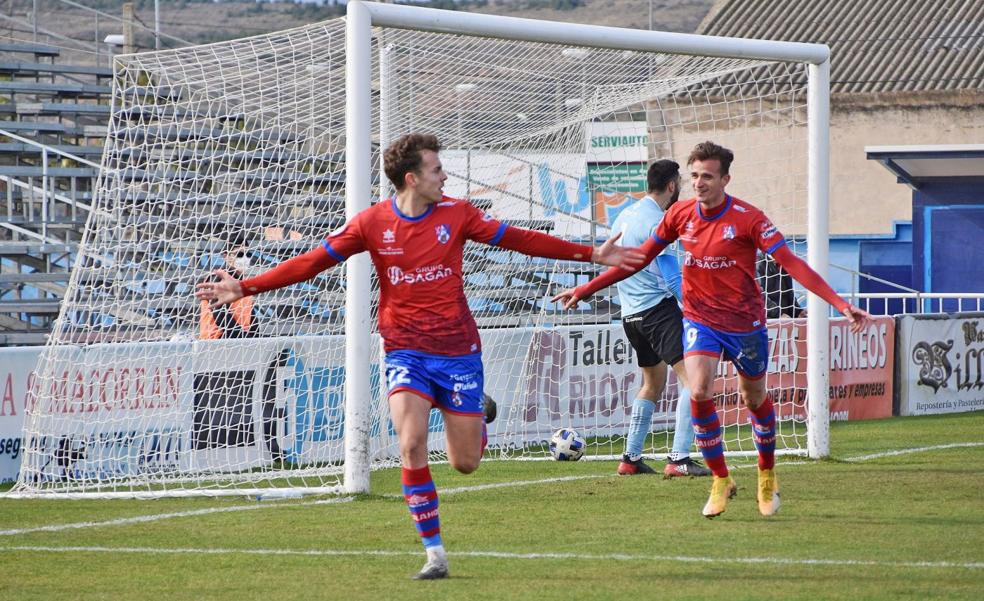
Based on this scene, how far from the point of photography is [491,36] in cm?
1110

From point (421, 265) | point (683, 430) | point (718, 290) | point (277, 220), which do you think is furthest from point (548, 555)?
point (277, 220)

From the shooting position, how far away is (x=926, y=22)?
4031 cm

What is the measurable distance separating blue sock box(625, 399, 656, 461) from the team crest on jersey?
4337 millimetres

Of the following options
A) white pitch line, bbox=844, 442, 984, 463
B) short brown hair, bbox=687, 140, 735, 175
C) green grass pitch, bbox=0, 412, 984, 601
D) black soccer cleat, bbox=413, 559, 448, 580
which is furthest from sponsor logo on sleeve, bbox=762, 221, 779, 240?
white pitch line, bbox=844, 442, 984, 463

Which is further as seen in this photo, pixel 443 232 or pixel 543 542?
pixel 543 542

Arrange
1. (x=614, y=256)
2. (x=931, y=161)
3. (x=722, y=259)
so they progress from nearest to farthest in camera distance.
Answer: (x=614, y=256), (x=722, y=259), (x=931, y=161)

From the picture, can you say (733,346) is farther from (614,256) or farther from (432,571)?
Result: (432,571)

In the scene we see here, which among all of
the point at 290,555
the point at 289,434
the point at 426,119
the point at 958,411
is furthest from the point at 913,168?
the point at 290,555

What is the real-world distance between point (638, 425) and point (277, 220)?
368cm

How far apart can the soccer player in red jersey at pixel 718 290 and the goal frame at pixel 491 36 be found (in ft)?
7.67

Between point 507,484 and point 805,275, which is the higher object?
point 805,275

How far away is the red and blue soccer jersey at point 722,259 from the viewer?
352 inches

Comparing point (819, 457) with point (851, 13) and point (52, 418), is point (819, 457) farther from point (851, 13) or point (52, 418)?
point (851, 13)

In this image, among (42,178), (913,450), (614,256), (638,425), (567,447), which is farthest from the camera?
(42,178)
